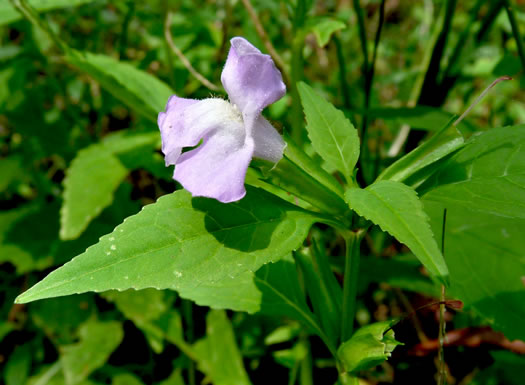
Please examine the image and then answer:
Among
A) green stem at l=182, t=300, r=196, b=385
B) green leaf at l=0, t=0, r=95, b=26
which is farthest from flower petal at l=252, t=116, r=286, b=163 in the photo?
green leaf at l=0, t=0, r=95, b=26

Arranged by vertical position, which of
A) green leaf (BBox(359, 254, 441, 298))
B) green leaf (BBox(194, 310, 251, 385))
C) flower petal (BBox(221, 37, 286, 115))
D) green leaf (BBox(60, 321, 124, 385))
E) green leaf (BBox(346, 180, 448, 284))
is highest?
flower petal (BBox(221, 37, 286, 115))

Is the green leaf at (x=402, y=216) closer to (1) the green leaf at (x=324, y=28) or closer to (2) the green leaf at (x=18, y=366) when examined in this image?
(1) the green leaf at (x=324, y=28)

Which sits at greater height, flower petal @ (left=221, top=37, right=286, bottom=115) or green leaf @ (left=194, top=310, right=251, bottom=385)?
flower petal @ (left=221, top=37, right=286, bottom=115)

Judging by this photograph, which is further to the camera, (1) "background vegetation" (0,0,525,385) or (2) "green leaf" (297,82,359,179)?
(1) "background vegetation" (0,0,525,385)

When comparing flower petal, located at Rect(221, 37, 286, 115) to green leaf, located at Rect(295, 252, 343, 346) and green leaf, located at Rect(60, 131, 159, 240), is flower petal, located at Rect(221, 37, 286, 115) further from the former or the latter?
green leaf, located at Rect(60, 131, 159, 240)

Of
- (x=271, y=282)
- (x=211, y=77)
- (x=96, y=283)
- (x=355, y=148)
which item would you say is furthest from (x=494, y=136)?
(x=211, y=77)

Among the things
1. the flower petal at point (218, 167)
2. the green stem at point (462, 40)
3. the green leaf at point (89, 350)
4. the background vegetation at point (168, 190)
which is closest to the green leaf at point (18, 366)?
the background vegetation at point (168, 190)
